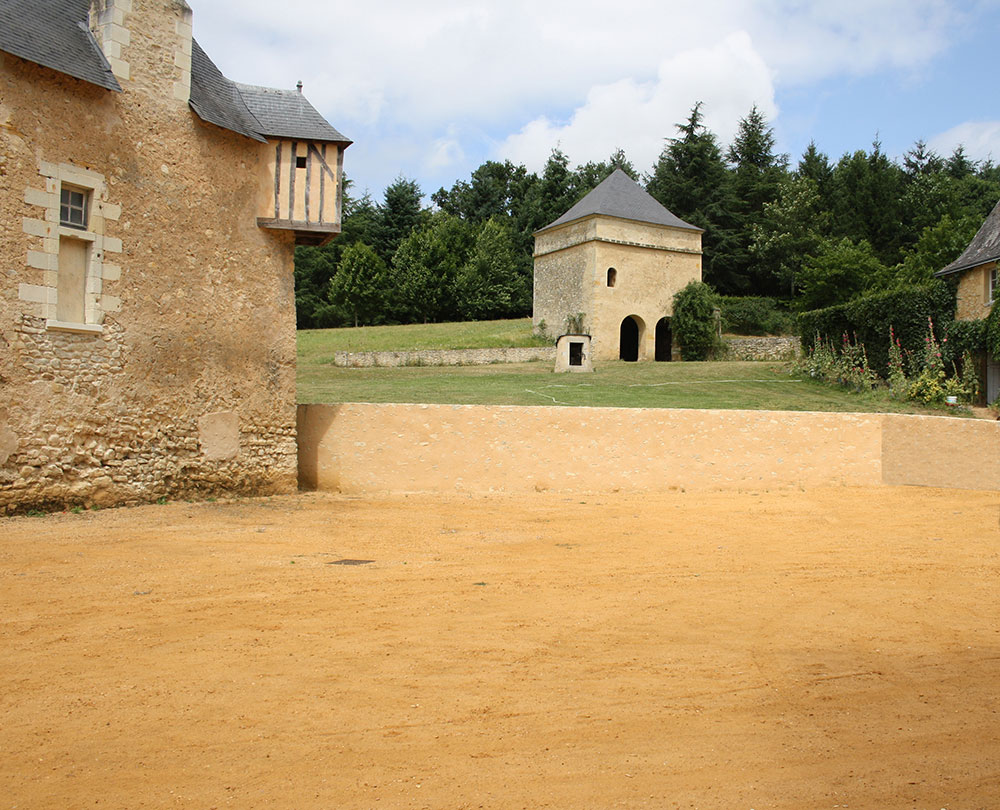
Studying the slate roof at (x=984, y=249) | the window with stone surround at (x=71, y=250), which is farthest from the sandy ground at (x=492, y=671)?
the slate roof at (x=984, y=249)

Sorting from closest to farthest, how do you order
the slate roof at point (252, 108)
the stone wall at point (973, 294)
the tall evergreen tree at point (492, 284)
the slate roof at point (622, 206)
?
the slate roof at point (252, 108) → the stone wall at point (973, 294) → the slate roof at point (622, 206) → the tall evergreen tree at point (492, 284)

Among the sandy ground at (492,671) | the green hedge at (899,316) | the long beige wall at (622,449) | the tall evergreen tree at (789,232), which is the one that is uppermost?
the tall evergreen tree at (789,232)

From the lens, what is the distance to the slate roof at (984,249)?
1945 cm

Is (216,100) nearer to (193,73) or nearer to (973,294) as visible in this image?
(193,73)

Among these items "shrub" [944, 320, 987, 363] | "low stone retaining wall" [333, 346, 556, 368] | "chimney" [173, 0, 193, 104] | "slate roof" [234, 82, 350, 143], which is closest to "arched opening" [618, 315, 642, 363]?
"low stone retaining wall" [333, 346, 556, 368]

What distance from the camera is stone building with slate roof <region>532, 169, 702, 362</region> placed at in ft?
101

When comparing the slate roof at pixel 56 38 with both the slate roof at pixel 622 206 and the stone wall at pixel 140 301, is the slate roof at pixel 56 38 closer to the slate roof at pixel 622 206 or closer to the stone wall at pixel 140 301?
the stone wall at pixel 140 301

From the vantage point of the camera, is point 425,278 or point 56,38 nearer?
point 56,38

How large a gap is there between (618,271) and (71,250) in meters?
24.8

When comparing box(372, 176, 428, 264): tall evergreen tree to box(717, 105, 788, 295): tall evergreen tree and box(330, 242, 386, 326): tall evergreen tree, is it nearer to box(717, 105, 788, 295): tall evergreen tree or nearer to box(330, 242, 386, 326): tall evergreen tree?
box(330, 242, 386, 326): tall evergreen tree

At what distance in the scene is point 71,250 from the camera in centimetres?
865

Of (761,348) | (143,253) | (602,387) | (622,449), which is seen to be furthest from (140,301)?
(761,348)

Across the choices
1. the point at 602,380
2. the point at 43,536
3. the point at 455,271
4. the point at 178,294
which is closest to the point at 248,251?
the point at 178,294

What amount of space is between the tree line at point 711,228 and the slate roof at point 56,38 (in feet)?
108
